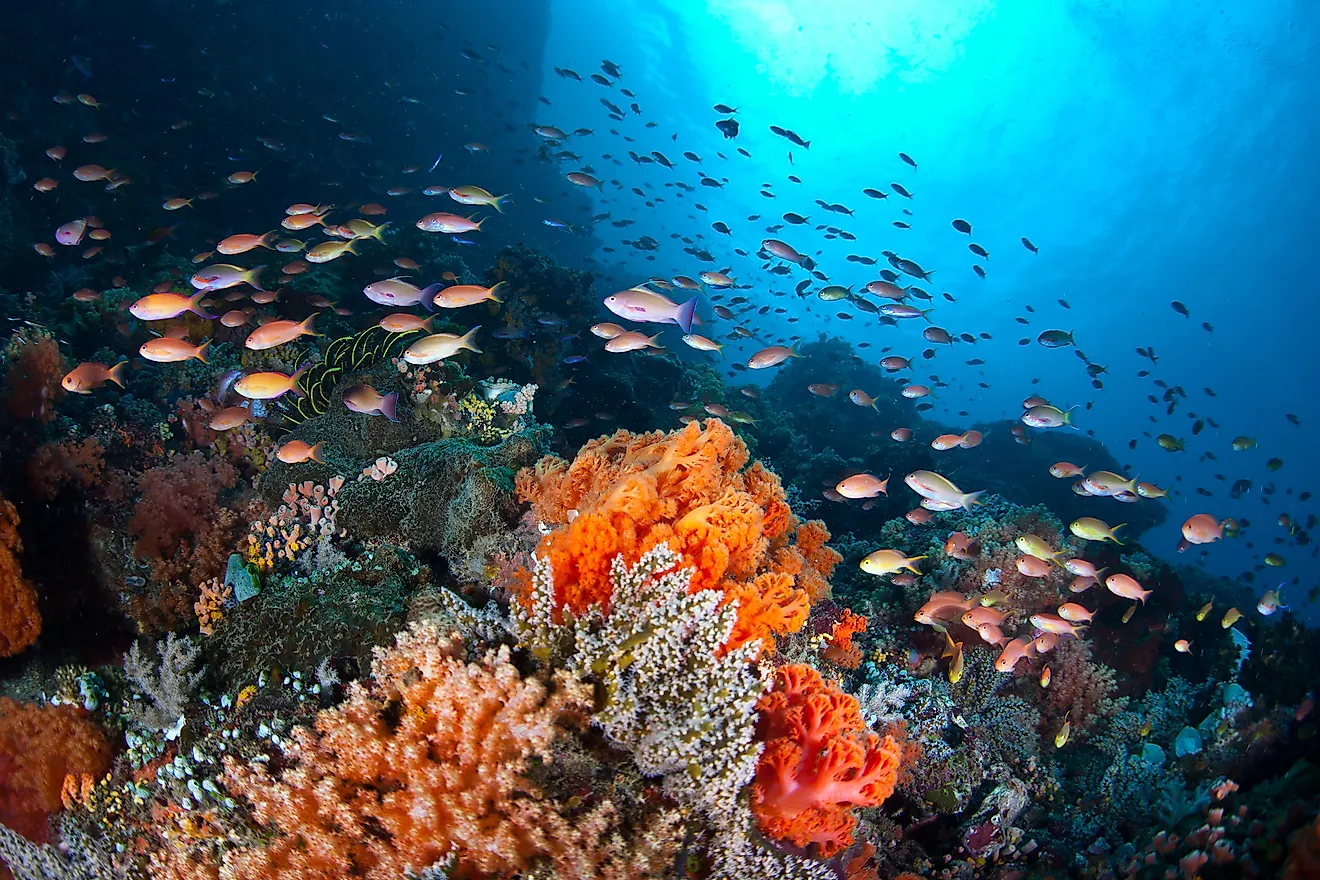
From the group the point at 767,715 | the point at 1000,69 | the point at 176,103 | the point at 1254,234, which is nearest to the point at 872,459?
the point at 767,715

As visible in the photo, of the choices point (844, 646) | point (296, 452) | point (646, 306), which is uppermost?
point (646, 306)

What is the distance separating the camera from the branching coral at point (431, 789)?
7.78 ft

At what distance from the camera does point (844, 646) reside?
16.6 feet

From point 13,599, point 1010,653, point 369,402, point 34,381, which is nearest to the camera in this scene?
point 13,599

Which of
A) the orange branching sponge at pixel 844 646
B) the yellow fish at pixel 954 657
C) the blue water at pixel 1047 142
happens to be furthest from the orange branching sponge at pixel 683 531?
the blue water at pixel 1047 142

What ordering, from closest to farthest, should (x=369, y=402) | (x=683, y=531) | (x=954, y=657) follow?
(x=683, y=531)
(x=369, y=402)
(x=954, y=657)

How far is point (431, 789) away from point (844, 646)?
3.74 m

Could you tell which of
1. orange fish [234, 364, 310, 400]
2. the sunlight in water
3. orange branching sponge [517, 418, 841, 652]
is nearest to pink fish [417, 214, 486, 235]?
→ orange fish [234, 364, 310, 400]

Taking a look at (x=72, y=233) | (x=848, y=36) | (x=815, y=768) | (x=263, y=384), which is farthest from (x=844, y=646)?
(x=848, y=36)

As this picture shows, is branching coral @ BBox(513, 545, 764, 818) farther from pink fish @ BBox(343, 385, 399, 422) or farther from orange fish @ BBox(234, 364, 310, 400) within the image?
orange fish @ BBox(234, 364, 310, 400)

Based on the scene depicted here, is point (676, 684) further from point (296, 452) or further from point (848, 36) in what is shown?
point (848, 36)

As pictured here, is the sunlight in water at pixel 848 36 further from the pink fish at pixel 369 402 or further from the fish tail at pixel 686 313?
the pink fish at pixel 369 402

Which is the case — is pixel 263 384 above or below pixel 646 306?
below

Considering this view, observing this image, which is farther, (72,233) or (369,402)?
A: (72,233)
